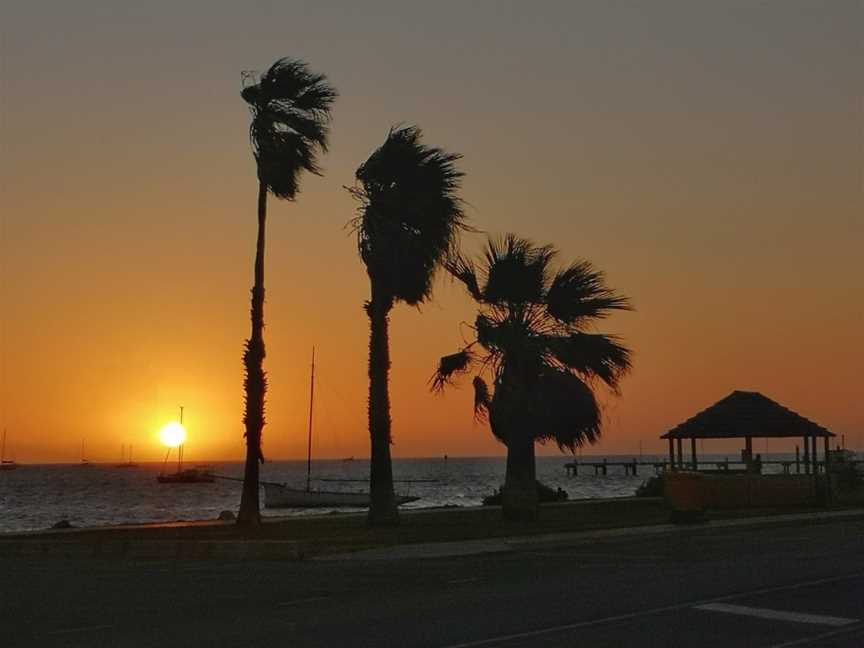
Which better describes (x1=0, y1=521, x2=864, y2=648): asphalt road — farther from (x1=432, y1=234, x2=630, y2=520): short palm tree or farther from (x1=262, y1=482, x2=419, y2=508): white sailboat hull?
(x1=262, y1=482, x2=419, y2=508): white sailboat hull

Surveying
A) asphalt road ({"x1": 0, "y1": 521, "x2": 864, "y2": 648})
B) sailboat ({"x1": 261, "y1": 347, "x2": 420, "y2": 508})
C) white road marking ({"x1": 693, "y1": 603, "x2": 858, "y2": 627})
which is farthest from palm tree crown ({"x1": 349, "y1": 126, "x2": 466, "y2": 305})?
sailboat ({"x1": 261, "y1": 347, "x2": 420, "y2": 508})

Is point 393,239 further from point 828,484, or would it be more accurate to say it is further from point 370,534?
point 828,484

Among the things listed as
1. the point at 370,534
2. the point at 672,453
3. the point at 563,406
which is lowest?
the point at 370,534

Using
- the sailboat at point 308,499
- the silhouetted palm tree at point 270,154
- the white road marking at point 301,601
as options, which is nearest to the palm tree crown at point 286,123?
the silhouetted palm tree at point 270,154

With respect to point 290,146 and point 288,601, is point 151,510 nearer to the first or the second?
point 290,146

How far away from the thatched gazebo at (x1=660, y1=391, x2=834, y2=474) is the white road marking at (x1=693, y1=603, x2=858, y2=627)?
2642 centimetres

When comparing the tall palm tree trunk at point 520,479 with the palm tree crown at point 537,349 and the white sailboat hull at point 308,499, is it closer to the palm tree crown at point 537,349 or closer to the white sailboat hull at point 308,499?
the palm tree crown at point 537,349

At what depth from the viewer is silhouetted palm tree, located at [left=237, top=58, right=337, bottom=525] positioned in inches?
1198

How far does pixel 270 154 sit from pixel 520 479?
1084 centimetres

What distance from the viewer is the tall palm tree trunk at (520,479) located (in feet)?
105

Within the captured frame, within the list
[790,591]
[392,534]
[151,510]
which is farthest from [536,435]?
[151,510]

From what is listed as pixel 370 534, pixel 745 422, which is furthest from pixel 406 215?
pixel 745 422

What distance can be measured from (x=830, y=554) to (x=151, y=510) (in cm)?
8898

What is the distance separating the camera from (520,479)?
32094mm
